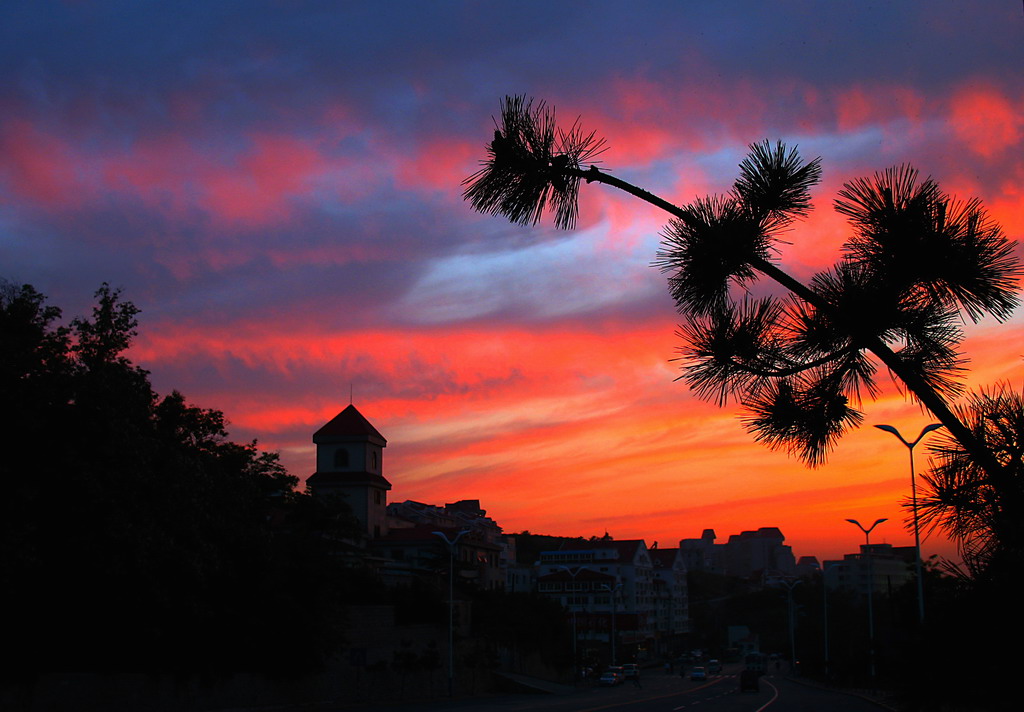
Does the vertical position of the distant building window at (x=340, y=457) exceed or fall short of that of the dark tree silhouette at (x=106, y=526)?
it exceeds it

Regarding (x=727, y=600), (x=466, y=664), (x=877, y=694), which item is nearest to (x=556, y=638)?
(x=466, y=664)

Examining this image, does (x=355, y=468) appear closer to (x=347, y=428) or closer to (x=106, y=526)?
(x=347, y=428)

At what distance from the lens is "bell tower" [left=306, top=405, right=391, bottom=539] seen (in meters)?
94.1

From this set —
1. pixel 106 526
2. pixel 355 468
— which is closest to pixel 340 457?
pixel 355 468

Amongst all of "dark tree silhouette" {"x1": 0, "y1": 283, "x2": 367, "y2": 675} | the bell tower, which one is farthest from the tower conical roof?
"dark tree silhouette" {"x1": 0, "y1": 283, "x2": 367, "y2": 675}

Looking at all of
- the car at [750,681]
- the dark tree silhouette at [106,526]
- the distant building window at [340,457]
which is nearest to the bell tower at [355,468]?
the distant building window at [340,457]

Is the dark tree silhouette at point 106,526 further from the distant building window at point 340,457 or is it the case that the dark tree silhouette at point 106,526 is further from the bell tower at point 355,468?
the distant building window at point 340,457

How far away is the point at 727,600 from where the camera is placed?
534 feet

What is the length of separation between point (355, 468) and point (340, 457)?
210 centimetres

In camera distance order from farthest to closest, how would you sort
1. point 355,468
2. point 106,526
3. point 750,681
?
point 355,468 → point 750,681 → point 106,526

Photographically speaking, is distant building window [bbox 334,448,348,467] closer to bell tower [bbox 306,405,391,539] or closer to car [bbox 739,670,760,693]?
bell tower [bbox 306,405,391,539]

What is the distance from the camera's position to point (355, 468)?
9562cm

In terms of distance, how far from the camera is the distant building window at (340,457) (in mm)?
96125

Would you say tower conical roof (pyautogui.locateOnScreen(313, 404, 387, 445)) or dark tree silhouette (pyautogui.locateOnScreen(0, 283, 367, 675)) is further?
tower conical roof (pyautogui.locateOnScreen(313, 404, 387, 445))
